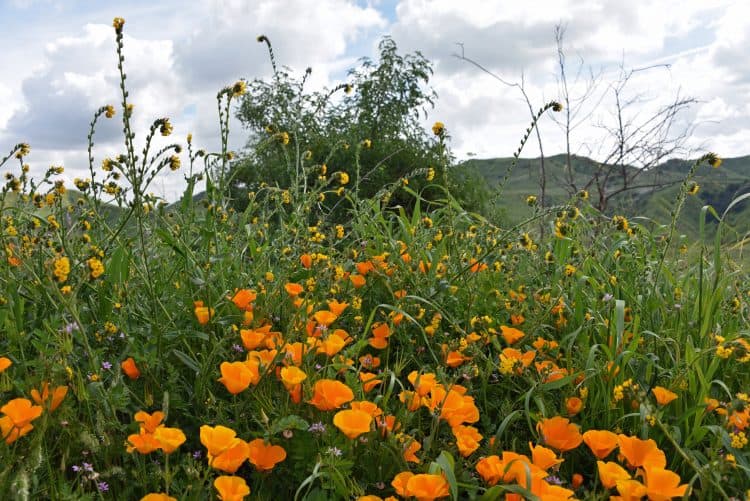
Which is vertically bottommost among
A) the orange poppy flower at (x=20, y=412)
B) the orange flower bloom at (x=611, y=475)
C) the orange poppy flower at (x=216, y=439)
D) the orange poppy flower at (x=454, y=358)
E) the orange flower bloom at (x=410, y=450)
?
the orange flower bloom at (x=611, y=475)

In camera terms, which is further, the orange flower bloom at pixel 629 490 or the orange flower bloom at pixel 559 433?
the orange flower bloom at pixel 559 433

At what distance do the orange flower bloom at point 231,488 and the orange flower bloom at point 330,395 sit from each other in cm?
30

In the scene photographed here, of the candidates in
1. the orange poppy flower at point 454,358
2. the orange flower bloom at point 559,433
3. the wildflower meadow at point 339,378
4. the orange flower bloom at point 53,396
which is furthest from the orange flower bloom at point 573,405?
the orange flower bloom at point 53,396

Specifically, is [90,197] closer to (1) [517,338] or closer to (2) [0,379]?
(2) [0,379]

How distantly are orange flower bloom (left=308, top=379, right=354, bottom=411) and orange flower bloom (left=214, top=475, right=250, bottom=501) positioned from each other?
30cm

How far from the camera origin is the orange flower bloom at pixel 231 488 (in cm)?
115

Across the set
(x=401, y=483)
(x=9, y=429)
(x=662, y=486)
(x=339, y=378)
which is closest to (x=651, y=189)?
(x=339, y=378)

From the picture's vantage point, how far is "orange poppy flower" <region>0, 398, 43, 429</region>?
1289 millimetres

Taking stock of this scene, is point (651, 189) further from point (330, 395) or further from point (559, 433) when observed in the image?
point (330, 395)

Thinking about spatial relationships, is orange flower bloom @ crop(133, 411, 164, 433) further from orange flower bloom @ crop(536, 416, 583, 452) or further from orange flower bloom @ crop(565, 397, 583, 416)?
orange flower bloom @ crop(565, 397, 583, 416)

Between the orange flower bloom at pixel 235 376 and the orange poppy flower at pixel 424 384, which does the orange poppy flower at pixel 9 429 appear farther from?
the orange poppy flower at pixel 424 384

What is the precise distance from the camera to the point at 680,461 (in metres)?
1.75

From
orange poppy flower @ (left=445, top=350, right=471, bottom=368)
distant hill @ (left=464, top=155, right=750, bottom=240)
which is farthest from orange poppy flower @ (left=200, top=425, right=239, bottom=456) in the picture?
distant hill @ (left=464, top=155, right=750, bottom=240)

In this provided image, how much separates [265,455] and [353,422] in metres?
0.23
